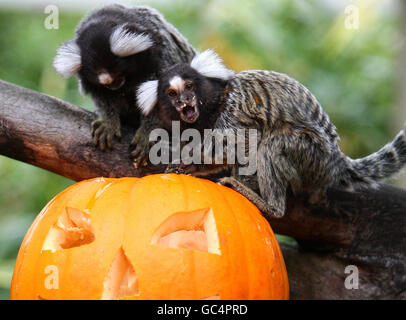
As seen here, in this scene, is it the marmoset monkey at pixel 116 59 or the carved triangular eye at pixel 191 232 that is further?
the marmoset monkey at pixel 116 59

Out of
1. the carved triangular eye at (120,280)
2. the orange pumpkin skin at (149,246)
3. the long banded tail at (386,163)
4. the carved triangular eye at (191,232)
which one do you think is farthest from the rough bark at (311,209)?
the carved triangular eye at (120,280)

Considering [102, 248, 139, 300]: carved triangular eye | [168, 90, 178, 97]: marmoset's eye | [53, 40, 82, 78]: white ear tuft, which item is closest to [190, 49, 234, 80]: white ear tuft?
[168, 90, 178, 97]: marmoset's eye

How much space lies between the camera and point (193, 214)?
197cm

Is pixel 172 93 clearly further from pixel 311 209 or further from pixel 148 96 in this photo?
pixel 311 209

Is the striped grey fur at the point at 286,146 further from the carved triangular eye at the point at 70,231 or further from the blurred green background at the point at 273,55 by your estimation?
the blurred green background at the point at 273,55

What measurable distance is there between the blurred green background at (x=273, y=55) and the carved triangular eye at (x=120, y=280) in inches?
112

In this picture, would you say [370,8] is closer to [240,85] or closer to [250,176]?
[240,85]


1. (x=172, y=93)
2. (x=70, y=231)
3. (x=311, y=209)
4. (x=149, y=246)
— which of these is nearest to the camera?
(x=149, y=246)

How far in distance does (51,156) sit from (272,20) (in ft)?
12.1

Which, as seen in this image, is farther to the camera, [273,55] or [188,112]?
[273,55]

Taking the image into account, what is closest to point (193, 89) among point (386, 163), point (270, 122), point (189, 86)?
point (189, 86)

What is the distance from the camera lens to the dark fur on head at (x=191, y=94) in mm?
2873

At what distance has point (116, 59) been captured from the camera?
302 centimetres

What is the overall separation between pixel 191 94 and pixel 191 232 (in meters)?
1.11
